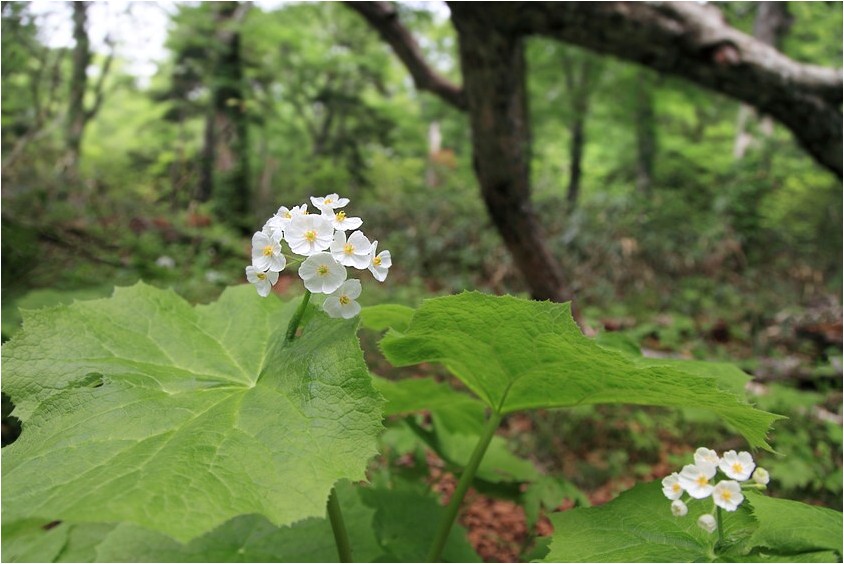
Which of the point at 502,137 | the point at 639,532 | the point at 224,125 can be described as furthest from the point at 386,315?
the point at 224,125

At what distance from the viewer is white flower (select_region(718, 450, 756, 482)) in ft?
3.15

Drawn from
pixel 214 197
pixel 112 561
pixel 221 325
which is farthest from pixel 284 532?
pixel 214 197

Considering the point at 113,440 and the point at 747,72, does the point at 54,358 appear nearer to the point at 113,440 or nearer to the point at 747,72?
the point at 113,440

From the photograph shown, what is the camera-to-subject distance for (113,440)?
0.94 meters

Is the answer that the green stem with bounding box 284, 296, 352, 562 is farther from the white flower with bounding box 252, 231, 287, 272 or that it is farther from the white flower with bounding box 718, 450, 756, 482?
the white flower with bounding box 718, 450, 756, 482

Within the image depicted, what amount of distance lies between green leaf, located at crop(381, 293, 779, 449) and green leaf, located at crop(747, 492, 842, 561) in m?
0.12

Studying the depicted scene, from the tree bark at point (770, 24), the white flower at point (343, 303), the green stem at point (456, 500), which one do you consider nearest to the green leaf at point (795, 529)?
the green stem at point (456, 500)

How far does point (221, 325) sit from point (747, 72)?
3216 millimetres

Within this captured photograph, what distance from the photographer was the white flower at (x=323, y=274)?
3.28ft

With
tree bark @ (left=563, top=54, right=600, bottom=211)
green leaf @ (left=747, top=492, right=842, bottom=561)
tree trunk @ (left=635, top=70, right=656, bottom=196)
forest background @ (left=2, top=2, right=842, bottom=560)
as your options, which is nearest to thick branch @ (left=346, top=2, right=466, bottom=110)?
forest background @ (left=2, top=2, right=842, bottom=560)

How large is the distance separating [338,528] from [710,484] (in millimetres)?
678

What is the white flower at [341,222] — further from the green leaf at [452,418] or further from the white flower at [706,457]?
the white flower at [706,457]

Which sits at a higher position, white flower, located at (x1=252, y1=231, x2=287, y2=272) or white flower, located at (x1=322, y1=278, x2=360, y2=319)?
white flower, located at (x1=252, y1=231, x2=287, y2=272)

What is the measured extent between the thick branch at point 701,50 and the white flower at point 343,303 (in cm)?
262
